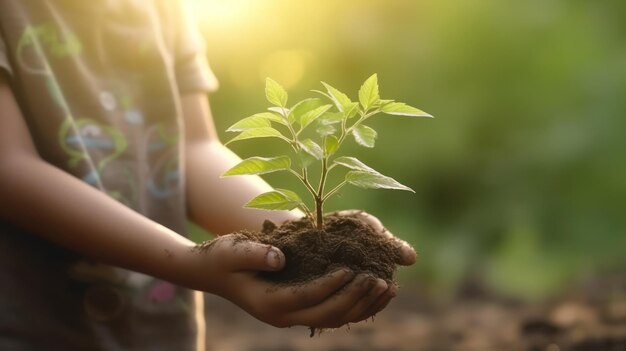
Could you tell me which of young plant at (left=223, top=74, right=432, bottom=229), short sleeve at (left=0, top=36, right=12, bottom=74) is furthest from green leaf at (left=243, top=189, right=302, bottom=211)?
short sleeve at (left=0, top=36, right=12, bottom=74)

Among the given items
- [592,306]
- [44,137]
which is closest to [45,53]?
[44,137]

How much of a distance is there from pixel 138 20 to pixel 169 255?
49 cm

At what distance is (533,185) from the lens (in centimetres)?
321

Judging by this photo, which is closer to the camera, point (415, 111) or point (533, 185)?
point (415, 111)

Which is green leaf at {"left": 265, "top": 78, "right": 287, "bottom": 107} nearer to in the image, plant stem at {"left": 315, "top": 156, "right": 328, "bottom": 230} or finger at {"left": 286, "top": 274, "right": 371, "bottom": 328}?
plant stem at {"left": 315, "top": 156, "right": 328, "bottom": 230}

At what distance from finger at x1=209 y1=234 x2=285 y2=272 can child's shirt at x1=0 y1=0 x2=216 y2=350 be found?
337mm

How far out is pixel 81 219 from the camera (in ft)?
3.63

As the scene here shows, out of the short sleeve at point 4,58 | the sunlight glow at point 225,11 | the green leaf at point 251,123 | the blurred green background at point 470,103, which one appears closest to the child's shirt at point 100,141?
the short sleeve at point 4,58

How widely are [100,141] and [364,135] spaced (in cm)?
48

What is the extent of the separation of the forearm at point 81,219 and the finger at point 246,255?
0.09 m

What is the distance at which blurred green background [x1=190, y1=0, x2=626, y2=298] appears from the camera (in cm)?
315

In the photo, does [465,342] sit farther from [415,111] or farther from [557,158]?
[415,111]

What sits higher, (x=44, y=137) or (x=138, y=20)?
(x=138, y=20)

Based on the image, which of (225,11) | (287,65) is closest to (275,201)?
(225,11)
